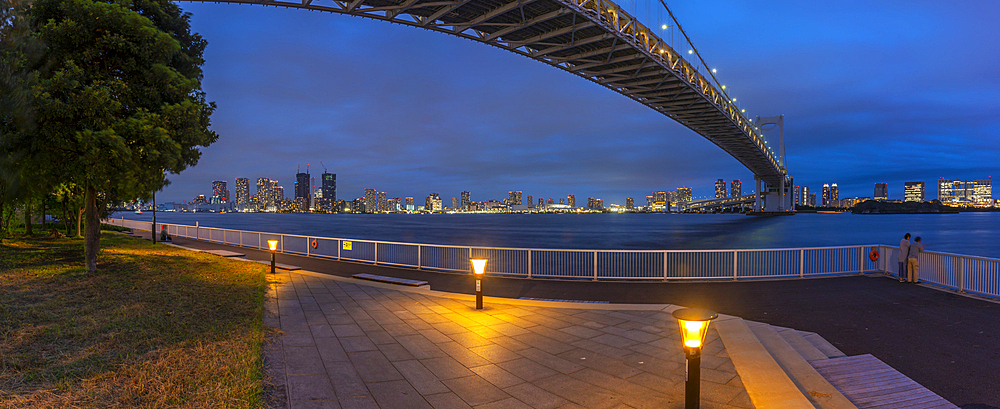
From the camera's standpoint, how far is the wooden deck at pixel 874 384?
4.34m

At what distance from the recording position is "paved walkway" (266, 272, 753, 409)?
4.20 meters

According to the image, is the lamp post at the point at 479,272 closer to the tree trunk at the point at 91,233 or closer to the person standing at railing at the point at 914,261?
the tree trunk at the point at 91,233

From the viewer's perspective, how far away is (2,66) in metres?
9.14

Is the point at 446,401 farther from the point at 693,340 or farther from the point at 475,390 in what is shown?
the point at 693,340

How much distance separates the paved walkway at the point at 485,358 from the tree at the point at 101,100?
19.9 feet

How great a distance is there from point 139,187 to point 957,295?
20.7 m

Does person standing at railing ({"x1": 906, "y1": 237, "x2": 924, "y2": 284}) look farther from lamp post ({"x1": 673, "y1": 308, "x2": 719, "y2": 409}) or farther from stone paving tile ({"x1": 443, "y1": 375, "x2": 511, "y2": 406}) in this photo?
stone paving tile ({"x1": 443, "y1": 375, "x2": 511, "y2": 406})

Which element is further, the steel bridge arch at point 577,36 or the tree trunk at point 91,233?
the steel bridge arch at point 577,36

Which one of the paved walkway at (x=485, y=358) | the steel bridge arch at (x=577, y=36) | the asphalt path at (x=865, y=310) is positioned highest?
the steel bridge arch at (x=577, y=36)

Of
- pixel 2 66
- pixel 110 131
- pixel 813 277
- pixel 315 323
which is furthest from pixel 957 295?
pixel 2 66

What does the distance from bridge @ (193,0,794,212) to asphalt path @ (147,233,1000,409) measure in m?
13.0

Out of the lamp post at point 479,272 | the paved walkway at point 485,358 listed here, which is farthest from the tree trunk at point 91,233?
the lamp post at point 479,272

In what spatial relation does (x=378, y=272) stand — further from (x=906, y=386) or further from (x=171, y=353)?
(x=906, y=386)

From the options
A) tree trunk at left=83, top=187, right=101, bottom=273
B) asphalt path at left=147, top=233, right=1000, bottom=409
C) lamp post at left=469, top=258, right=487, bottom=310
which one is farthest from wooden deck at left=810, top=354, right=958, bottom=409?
tree trunk at left=83, top=187, right=101, bottom=273
